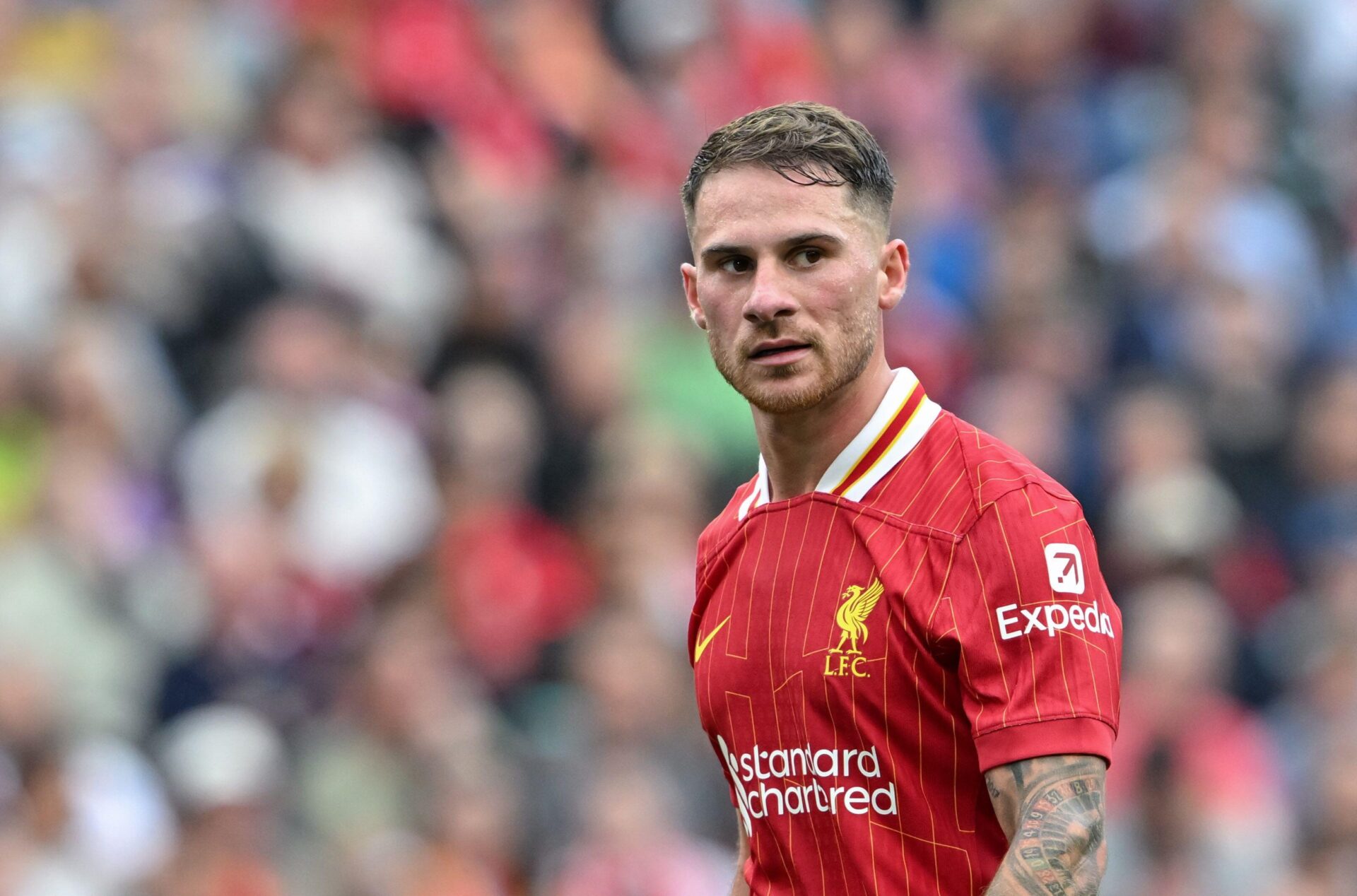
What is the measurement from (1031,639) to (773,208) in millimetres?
858

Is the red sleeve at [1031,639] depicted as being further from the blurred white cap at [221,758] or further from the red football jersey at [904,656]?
the blurred white cap at [221,758]

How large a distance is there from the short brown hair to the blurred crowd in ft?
14.5

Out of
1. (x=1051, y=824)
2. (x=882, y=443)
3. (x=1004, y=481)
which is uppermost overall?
(x=882, y=443)

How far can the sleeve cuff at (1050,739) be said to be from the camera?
3.30 meters

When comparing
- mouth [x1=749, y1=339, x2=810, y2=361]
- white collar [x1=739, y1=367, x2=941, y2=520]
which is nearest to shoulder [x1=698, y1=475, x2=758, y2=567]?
white collar [x1=739, y1=367, x2=941, y2=520]

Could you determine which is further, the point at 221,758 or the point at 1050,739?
the point at 221,758

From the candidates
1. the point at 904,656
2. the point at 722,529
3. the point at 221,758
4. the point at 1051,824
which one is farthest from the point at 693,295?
the point at 221,758

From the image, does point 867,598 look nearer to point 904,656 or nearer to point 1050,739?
point 904,656

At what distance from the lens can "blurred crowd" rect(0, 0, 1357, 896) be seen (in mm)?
8078

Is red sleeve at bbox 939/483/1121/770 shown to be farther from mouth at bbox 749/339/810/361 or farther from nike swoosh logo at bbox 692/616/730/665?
nike swoosh logo at bbox 692/616/730/665

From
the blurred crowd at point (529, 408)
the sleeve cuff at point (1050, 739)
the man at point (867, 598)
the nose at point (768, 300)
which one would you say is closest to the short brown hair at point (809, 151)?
the man at point (867, 598)

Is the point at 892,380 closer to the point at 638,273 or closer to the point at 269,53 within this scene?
the point at 638,273

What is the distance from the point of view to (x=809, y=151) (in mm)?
3680

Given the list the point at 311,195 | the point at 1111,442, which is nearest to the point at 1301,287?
the point at 1111,442
